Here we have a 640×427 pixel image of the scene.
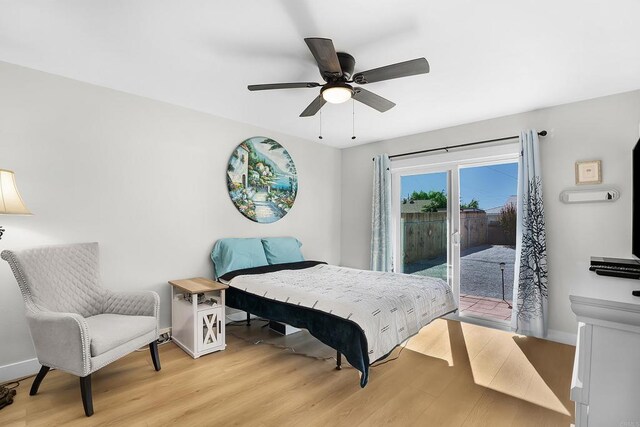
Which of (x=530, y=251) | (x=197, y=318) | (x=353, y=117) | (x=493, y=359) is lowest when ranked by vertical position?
(x=493, y=359)

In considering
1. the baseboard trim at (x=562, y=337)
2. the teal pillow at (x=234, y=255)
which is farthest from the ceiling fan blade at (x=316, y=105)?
the baseboard trim at (x=562, y=337)

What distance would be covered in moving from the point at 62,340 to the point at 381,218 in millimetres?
3736

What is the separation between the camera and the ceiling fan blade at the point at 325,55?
174cm

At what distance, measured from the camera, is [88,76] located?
2688 millimetres

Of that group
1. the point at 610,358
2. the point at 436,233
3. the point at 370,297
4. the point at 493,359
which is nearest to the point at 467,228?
the point at 436,233

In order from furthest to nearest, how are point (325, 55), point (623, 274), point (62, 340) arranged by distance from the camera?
point (62, 340) → point (325, 55) → point (623, 274)

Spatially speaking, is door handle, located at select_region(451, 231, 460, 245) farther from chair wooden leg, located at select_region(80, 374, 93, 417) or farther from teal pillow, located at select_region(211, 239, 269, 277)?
chair wooden leg, located at select_region(80, 374, 93, 417)

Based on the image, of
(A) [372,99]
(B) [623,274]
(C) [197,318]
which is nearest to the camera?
(B) [623,274]

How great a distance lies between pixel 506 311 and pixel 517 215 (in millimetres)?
1190

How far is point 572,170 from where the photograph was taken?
3.20 m

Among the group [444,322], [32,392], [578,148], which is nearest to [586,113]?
[578,148]

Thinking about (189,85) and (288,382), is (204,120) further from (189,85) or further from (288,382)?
(288,382)

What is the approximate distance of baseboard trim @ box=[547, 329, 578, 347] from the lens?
3.14m

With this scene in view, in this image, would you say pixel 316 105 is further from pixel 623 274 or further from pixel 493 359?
pixel 493 359
